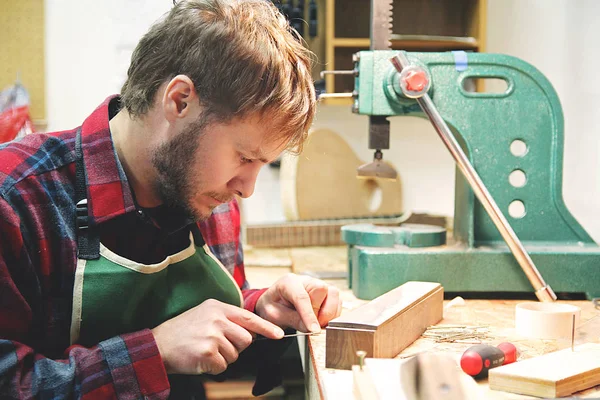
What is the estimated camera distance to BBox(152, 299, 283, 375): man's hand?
1.06 m

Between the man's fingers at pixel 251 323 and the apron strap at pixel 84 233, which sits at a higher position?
the apron strap at pixel 84 233

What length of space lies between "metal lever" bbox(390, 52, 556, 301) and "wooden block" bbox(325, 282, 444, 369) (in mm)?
284

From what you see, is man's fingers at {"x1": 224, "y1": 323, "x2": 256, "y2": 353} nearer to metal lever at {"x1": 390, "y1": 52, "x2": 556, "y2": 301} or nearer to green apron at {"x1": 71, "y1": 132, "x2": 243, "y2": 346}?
green apron at {"x1": 71, "y1": 132, "x2": 243, "y2": 346}

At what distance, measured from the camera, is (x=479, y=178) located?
4.85 ft

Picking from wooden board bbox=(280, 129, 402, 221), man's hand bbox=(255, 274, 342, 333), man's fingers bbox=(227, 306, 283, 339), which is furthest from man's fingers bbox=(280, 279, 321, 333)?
wooden board bbox=(280, 129, 402, 221)

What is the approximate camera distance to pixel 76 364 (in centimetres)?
101

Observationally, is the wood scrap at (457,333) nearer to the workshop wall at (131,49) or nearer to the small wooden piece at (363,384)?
the small wooden piece at (363,384)

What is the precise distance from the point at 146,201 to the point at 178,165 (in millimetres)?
158

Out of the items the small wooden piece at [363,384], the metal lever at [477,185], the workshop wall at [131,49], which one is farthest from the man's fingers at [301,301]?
the workshop wall at [131,49]

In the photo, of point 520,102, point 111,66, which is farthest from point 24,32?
point 520,102

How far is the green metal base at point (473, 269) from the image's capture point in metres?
1.52

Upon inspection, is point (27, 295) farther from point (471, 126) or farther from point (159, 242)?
point (471, 126)

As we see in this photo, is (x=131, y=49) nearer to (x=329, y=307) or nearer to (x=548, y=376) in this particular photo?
(x=329, y=307)

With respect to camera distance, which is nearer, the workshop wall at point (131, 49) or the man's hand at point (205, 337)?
the man's hand at point (205, 337)
